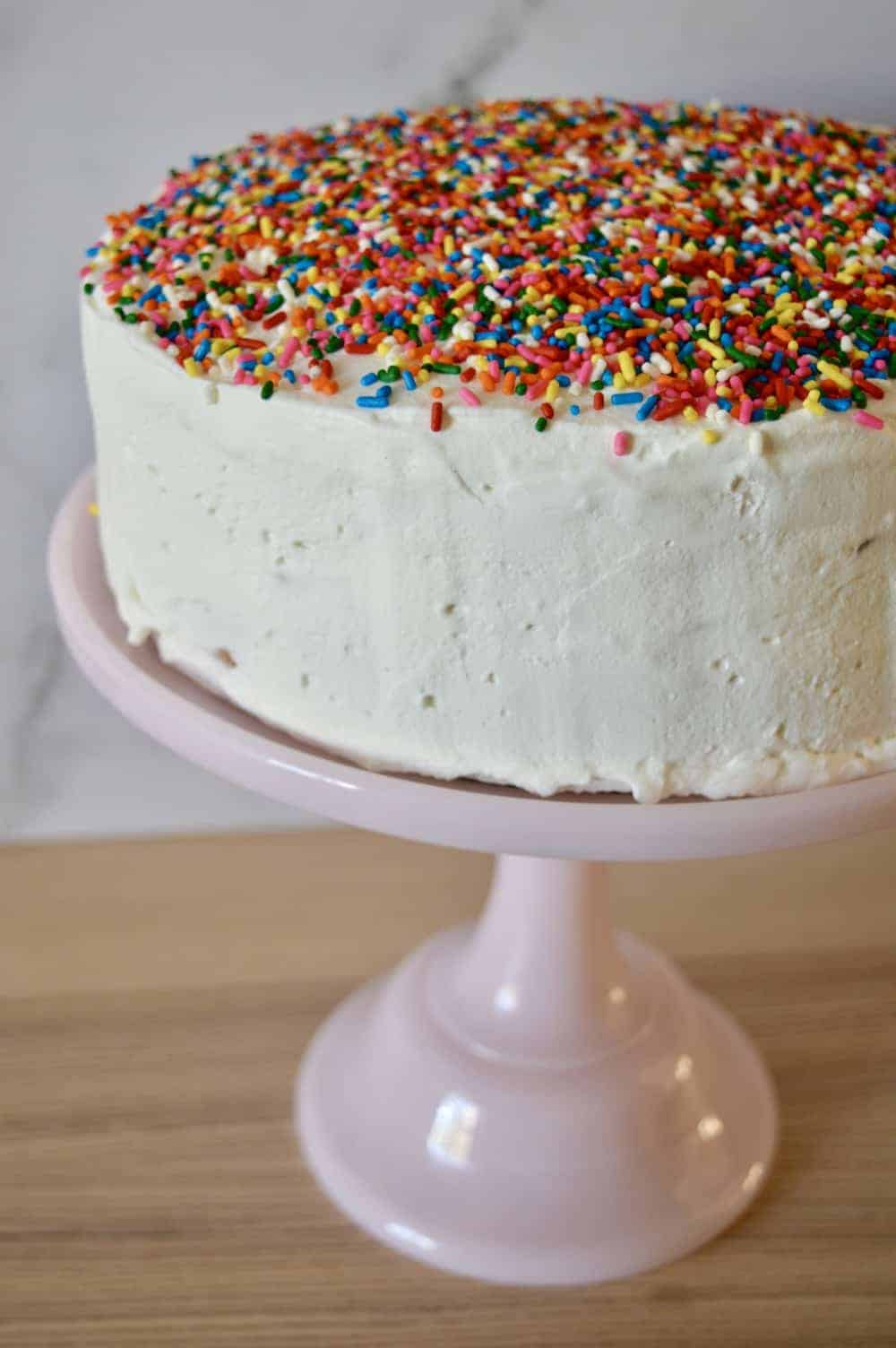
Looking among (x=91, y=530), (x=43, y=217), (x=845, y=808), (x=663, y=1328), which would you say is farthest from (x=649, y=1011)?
(x=43, y=217)

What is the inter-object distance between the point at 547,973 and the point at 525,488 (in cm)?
50

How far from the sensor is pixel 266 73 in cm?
128

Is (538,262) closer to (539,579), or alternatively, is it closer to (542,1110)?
(539,579)

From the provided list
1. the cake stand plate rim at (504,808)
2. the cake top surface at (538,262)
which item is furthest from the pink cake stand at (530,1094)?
the cake top surface at (538,262)

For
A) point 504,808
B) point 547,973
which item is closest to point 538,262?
point 504,808

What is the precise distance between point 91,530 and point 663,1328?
69 centimetres

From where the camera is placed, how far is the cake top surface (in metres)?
0.86

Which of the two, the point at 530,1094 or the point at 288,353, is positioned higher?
the point at 288,353

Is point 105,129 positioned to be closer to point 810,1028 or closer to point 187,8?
point 187,8

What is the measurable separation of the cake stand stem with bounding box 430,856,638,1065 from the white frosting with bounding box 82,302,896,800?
1.00 feet

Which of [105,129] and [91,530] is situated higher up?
[105,129]

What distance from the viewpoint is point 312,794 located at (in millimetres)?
908

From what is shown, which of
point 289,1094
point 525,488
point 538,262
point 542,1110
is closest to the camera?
point 525,488

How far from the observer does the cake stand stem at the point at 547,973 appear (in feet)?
3.91
